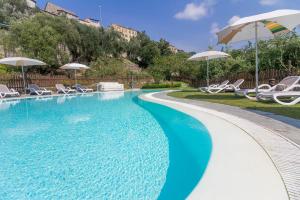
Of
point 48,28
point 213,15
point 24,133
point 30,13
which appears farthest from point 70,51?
point 24,133

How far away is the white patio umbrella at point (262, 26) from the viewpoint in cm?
764

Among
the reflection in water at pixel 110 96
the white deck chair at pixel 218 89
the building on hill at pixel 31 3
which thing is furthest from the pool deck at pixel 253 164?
the building on hill at pixel 31 3

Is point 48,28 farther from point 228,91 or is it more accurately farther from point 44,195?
point 44,195

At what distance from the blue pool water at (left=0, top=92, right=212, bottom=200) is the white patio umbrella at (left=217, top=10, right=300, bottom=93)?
410 cm

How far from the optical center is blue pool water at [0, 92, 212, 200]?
2.71 m

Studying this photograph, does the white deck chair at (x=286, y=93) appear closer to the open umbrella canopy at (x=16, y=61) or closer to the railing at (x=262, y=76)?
the railing at (x=262, y=76)

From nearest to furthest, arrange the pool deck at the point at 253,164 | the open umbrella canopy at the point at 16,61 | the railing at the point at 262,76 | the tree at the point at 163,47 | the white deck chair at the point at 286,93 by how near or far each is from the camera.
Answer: the pool deck at the point at 253,164 → the white deck chair at the point at 286,93 → the railing at the point at 262,76 → the open umbrella canopy at the point at 16,61 → the tree at the point at 163,47

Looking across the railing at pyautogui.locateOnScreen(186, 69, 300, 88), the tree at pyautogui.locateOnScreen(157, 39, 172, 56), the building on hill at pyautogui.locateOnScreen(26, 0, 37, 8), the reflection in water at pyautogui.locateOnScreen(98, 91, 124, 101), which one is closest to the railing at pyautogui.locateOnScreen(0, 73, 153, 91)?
the reflection in water at pyautogui.locateOnScreen(98, 91, 124, 101)

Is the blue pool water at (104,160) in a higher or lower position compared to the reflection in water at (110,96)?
lower

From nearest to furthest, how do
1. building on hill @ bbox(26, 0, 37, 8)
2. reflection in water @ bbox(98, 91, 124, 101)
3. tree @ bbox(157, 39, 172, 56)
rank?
1. reflection in water @ bbox(98, 91, 124, 101)
2. tree @ bbox(157, 39, 172, 56)
3. building on hill @ bbox(26, 0, 37, 8)

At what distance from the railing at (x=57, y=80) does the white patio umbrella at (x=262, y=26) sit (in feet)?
52.6

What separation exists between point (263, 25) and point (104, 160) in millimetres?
8380

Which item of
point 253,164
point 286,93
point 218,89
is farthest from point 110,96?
point 253,164

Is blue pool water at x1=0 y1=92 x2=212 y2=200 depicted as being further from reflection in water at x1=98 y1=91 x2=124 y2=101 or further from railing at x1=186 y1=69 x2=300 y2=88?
reflection in water at x1=98 y1=91 x2=124 y2=101
